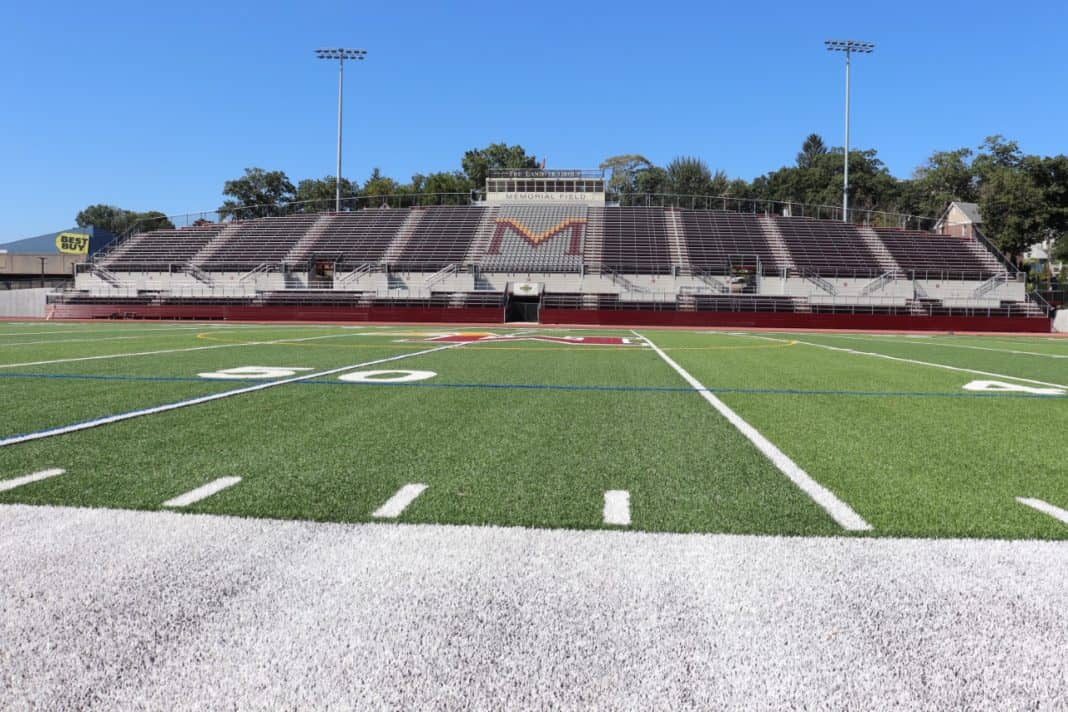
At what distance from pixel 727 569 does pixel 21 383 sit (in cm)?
756

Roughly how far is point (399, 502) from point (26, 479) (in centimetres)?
191

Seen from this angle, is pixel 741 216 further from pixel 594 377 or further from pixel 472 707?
pixel 472 707

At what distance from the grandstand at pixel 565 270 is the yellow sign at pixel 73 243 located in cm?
1601

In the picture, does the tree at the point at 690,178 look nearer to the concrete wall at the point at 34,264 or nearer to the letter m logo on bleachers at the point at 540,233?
the letter m logo on bleachers at the point at 540,233

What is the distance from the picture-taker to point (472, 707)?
1495mm

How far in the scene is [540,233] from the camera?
151 ft

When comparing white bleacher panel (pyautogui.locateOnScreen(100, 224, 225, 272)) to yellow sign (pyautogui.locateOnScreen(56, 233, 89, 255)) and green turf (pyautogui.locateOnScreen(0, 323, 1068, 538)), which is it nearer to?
yellow sign (pyautogui.locateOnScreen(56, 233, 89, 255))

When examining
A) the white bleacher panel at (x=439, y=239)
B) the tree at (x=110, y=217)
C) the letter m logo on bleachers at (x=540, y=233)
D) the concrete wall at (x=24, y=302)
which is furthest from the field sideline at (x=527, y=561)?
the tree at (x=110, y=217)

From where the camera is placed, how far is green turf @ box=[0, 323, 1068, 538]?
2.83 metres

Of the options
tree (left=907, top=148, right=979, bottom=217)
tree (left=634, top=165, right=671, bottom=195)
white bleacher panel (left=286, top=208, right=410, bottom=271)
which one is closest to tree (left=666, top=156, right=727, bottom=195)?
tree (left=634, top=165, right=671, bottom=195)

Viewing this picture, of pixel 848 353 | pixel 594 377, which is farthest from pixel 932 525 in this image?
pixel 848 353

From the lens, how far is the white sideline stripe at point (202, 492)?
2.86 m

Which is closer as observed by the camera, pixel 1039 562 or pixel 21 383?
pixel 1039 562

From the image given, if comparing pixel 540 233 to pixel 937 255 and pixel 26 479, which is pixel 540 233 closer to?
pixel 937 255
